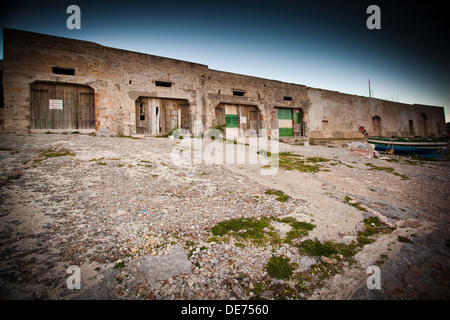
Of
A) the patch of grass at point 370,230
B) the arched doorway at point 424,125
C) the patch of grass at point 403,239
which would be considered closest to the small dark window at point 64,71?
the patch of grass at point 370,230

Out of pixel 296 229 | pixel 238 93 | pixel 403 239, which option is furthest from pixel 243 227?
pixel 238 93

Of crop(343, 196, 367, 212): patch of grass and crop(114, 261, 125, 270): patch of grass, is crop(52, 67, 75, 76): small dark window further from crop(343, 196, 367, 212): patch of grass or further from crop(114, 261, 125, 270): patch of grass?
crop(343, 196, 367, 212): patch of grass

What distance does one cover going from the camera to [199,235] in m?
2.63

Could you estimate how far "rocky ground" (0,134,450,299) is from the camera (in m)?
1.85

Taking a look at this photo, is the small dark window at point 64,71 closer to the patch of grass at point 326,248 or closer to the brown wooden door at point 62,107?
the brown wooden door at point 62,107

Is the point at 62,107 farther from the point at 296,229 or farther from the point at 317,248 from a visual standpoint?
the point at 317,248

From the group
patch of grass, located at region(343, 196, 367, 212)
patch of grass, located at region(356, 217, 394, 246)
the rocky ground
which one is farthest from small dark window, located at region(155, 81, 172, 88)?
patch of grass, located at region(356, 217, 394, 246)

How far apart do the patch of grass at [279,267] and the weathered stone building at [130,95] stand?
36.8 feet

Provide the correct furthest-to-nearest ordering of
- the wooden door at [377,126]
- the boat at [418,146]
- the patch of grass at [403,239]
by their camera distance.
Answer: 1. the wooden door at [377,126]
2. the boat at [418,146]
3. the patch of grass at [403,239]

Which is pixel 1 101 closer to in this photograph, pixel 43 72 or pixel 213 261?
pixel 43 72

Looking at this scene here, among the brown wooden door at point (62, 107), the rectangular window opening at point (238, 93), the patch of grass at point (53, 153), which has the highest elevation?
the rectangular window opening at point (238, 93)

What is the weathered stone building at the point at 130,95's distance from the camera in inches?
365
